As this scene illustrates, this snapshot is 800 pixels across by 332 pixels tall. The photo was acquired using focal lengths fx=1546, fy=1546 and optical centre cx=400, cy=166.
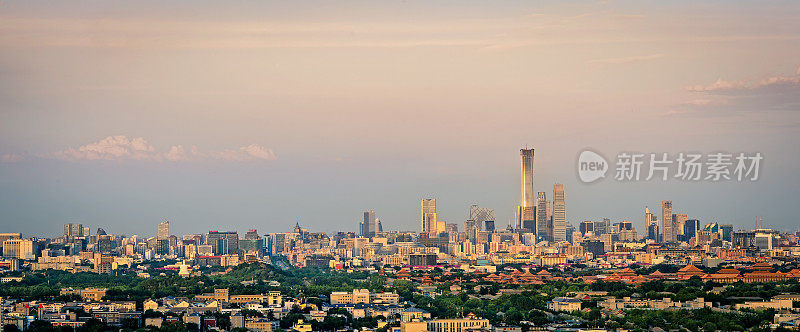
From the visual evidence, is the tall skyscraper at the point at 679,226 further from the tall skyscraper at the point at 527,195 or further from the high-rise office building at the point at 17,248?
the high-rise office building at the point at 17,248

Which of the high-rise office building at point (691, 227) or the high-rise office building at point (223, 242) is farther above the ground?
the high-rise office building at point (691, 227)

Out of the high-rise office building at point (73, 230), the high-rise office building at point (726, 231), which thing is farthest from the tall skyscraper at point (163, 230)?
the high-rise office building at point (726, 231)

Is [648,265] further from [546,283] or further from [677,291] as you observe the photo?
[677,291]

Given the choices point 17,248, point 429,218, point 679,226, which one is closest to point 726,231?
point 679,226

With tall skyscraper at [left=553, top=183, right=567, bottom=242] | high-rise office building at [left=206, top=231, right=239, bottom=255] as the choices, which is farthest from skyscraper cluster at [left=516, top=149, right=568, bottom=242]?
high-rise office building at [left=206, top=231, right=239, bottom=255]

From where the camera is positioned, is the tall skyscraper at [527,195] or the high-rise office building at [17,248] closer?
the high-rise office building at [17,248]

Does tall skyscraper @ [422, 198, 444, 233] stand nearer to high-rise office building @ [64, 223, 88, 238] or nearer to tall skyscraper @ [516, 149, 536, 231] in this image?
tall skyscraper @ [516, 149, 536, 231]
